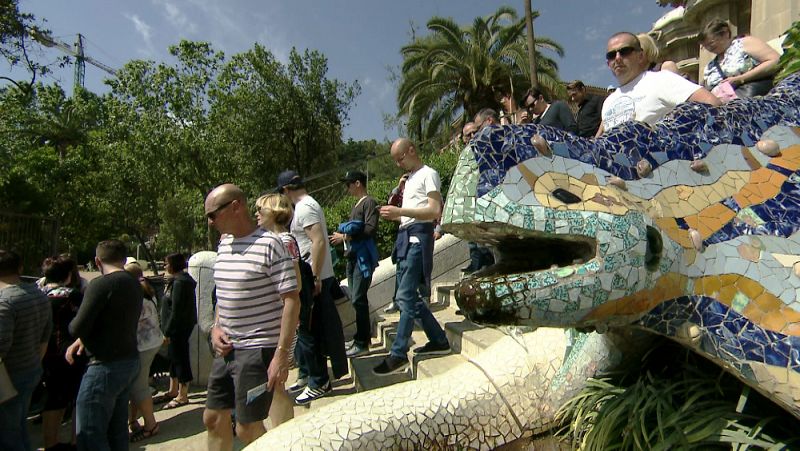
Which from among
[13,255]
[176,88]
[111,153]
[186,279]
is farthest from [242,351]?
[111,153]

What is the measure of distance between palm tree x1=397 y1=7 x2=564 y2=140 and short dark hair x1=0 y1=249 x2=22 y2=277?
53.8 feet

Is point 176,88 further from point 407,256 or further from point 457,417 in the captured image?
point 457,417

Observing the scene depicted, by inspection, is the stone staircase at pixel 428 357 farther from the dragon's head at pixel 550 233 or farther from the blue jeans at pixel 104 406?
the dragon's head at pixel 550 233

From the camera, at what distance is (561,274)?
1537 millimetres

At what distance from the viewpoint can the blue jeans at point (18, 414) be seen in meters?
3.77

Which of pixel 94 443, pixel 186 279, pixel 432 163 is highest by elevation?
pixel 432 163

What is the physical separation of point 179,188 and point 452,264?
16.2m

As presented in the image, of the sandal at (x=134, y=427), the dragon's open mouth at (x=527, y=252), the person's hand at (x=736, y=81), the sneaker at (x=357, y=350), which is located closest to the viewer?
the dragon's open mouth at (x=527, y=252)

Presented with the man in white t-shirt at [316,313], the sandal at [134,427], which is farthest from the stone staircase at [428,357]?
the sandal at [134,427]

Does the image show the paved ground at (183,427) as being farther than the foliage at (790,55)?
Yes

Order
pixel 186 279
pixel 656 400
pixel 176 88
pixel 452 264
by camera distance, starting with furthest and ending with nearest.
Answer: pixel 176 88, pixel 452 264, pixel 186 279, pixel 656 400

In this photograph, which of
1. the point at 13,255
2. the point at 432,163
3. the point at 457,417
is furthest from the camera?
the point at 432,163

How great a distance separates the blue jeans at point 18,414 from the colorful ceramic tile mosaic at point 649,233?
385cm

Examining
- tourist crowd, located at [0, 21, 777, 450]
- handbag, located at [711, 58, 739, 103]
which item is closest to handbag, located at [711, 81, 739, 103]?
handbag, located at [711, 58, 739, 103]
